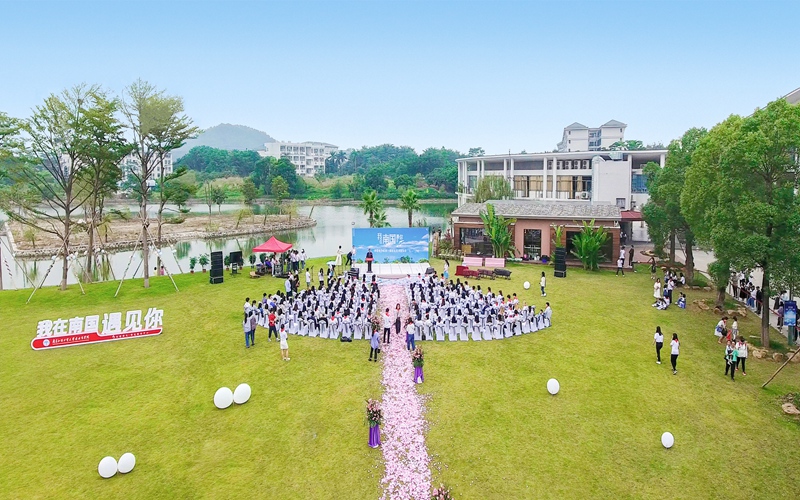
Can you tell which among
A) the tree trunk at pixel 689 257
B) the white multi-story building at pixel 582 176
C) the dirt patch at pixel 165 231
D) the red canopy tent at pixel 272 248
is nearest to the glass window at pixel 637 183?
the white multi-story building at pixel 582 176

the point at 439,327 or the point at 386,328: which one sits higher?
the point at 386,328

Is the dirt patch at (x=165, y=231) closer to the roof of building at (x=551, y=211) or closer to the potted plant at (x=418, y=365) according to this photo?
the roof of building at (x=551, y=211)

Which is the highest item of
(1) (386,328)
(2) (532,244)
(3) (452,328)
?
(2) (532,244)

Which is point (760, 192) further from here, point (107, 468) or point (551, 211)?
point (107, 468)

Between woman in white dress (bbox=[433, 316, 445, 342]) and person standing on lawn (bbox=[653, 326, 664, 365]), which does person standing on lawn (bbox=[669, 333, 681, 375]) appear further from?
woman in white dress (bbox=[433, 316, 445, 342])

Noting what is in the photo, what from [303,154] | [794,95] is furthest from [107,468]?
[303,154]

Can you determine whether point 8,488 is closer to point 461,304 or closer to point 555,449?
point 555,449
